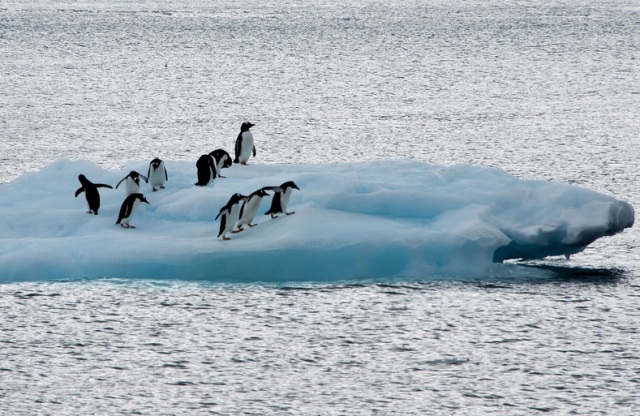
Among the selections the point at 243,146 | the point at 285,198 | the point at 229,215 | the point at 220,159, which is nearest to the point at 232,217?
the point at 229,215

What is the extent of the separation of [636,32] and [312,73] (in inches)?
811

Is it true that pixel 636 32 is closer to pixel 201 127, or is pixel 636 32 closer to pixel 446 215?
pixel 201 127

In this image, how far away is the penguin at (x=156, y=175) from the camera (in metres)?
13.9

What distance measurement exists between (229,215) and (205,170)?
6.35 feet

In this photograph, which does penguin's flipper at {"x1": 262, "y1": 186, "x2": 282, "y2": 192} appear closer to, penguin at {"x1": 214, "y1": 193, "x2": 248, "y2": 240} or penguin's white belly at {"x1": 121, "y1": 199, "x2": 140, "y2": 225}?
penguin at {"x1": 214, "y1": 193, "x2": 248, "y2": 240}

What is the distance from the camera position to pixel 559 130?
24.6m

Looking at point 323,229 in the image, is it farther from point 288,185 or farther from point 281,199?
point 288,185

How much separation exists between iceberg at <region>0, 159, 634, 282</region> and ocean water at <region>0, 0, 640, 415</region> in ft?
0.77

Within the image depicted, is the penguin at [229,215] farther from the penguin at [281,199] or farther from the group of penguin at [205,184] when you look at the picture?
the penguin at [281,199]

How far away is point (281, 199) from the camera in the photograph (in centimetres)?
1255

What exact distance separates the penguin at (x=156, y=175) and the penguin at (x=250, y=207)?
171 cm

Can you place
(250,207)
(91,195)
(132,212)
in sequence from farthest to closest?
(91,195) < (132,212) < (250,207)

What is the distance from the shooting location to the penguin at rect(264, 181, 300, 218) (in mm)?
12570

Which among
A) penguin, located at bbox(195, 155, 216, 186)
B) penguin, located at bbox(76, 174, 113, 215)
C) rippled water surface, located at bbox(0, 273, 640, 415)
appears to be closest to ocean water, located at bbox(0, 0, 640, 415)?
rippled water surface, located at bbox(0, 273, 640, 415)
